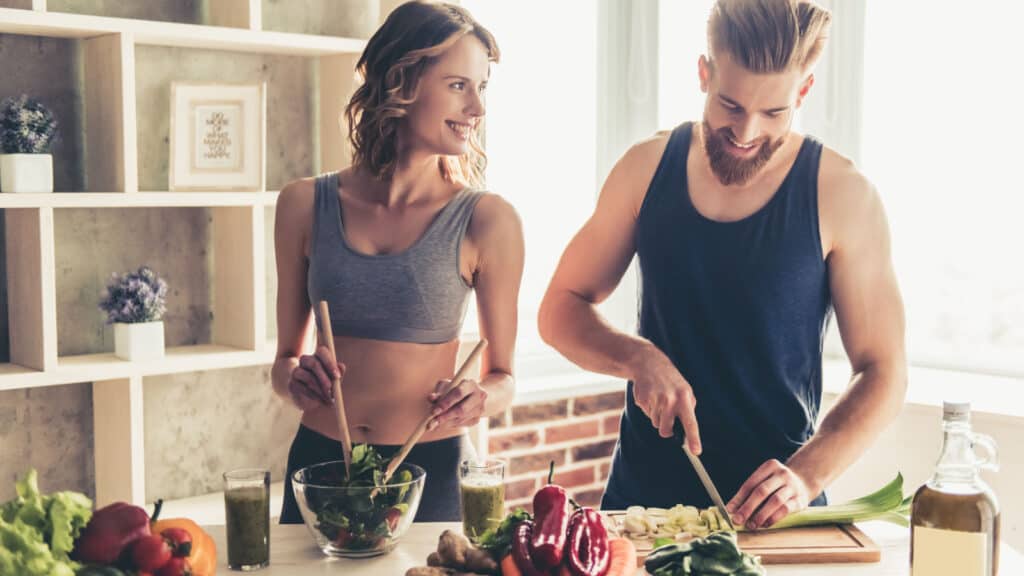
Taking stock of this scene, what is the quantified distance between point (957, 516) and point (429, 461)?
102 cm

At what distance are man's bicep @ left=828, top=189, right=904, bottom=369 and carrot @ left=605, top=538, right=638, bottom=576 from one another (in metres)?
0.66

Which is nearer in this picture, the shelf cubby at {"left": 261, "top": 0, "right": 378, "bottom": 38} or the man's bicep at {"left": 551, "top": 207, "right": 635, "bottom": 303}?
the man's bicep at {"left": 551, "top": 207, "right": 635, "bottom": 303}

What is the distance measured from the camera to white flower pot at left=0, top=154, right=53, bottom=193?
2.52 meters

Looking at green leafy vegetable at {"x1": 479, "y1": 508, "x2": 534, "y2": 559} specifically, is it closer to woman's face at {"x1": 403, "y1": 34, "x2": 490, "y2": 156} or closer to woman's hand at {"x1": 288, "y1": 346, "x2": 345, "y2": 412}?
woman's hand at {"x1": 288, "y1": 346, "x2": 345, "y2": 412}

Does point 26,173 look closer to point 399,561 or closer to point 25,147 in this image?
point 25,147

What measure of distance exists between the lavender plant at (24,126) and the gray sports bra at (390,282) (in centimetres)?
81

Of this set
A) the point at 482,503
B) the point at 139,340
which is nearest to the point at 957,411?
the point at 482,503

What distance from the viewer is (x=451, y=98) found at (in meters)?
2.16

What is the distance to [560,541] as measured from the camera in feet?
4.84

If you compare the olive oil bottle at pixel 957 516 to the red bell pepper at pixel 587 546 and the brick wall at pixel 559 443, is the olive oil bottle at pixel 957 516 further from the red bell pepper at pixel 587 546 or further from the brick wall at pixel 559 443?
the brick wall at pixel 559 443

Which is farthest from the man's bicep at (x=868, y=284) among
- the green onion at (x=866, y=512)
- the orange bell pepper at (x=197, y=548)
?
the orange bell pepper at (x=197, y=548)

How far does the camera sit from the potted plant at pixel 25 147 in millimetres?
2523

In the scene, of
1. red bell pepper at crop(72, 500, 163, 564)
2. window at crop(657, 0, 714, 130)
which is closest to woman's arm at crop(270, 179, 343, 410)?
red bell pepper at crop(72, 500, 163, 564)

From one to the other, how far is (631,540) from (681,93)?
2.72 metres
